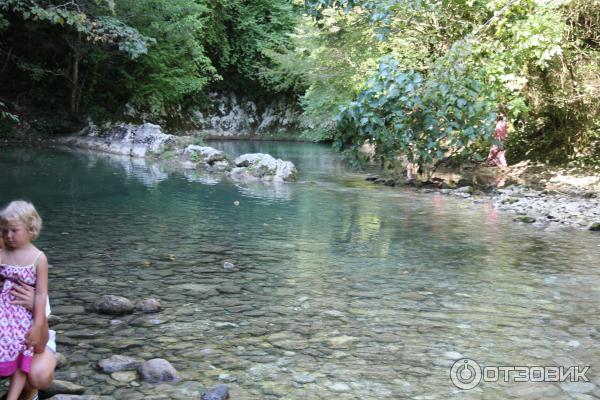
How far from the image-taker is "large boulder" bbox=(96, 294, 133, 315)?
14.2ft

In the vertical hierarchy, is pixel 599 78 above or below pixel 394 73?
above

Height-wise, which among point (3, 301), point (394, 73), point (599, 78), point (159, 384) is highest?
point (599, 78)

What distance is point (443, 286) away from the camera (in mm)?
5355

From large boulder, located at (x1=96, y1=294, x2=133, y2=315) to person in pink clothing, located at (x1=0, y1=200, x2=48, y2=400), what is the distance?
156 cm

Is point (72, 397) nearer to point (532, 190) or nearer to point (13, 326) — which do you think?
point (13, 326)

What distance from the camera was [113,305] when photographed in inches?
171

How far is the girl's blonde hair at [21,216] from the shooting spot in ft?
8.79

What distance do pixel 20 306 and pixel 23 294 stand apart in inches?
2.6

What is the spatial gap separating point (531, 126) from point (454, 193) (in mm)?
6804

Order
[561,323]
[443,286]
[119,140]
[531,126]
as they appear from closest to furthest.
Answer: [561,323] < [443,286] < [531,126] < [119,140]

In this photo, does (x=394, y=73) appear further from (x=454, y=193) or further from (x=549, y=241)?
(x=454, y=193)

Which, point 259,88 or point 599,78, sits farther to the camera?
point 259,88

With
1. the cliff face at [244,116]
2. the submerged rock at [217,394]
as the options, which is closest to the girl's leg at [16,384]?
the submerged rock at [217,394]

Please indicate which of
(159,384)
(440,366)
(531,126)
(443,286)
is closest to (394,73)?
(443,286)
